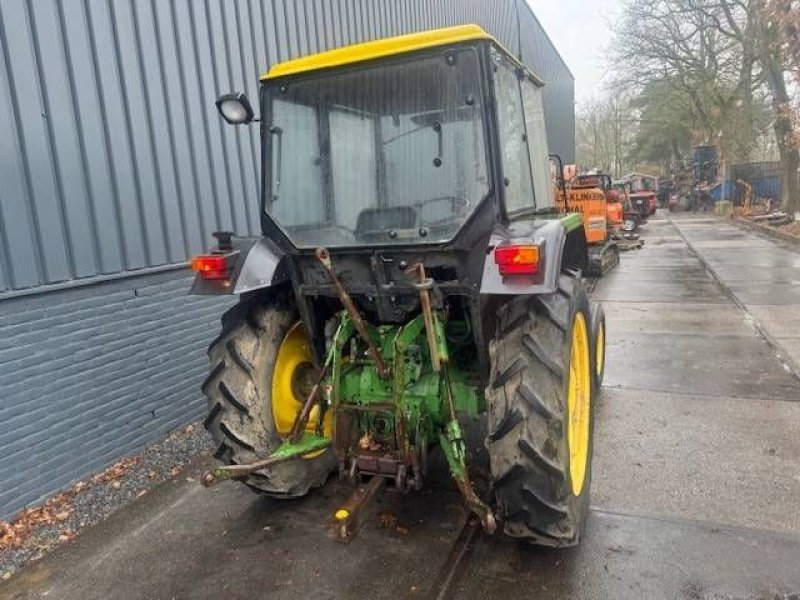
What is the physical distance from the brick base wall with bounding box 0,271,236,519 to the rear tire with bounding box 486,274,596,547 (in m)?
2.85

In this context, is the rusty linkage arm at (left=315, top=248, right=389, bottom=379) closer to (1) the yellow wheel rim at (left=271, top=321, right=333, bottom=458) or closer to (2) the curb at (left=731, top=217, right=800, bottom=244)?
(1) the yellow wheel rim at (left=271, top=321, right=333, bottom=458)

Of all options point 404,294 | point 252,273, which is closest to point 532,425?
point 404,294

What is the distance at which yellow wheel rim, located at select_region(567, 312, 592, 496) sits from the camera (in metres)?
3.23

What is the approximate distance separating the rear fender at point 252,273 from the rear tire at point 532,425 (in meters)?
1.23

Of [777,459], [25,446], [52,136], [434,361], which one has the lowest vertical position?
[777,459]

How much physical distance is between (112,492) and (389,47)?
3.30 metres

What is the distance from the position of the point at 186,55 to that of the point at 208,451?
3231 mm

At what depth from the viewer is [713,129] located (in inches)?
1356

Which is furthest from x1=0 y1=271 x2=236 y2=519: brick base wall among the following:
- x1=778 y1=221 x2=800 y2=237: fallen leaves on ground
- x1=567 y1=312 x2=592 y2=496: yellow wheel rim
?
x1=778 y1=221 x2=800 y2=237: fallen leaves on ground

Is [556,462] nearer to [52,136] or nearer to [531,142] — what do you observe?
[531,142]

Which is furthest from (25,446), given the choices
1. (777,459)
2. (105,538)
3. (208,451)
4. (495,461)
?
(777,459)

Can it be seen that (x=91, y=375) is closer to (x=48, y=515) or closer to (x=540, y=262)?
(x=48, y=515)

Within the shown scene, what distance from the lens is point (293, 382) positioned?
11.7 ft

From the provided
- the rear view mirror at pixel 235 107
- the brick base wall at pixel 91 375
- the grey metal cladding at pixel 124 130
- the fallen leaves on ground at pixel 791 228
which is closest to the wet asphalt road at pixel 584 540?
the brick base wall at pixel 91 375
